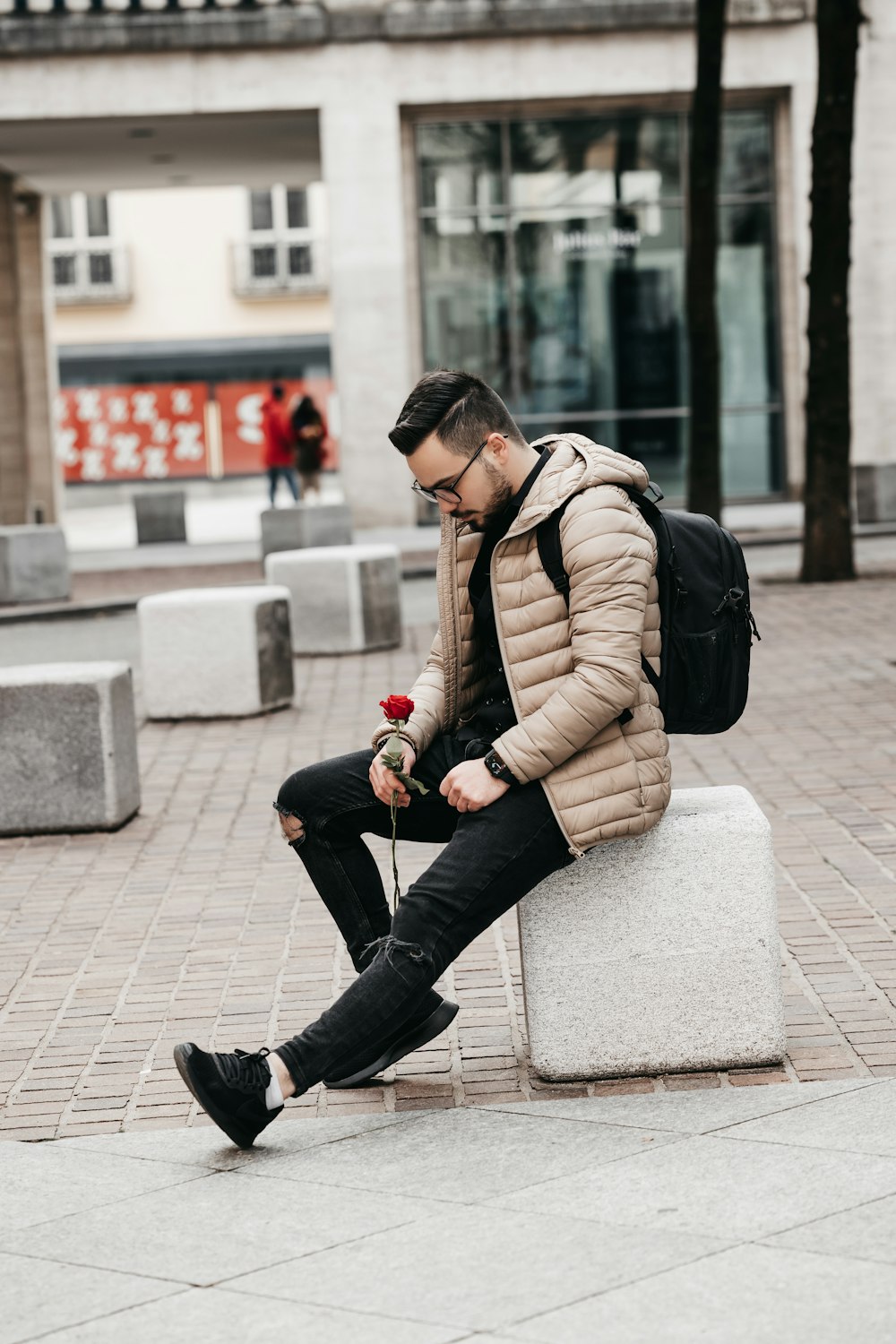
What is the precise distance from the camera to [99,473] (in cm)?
4719

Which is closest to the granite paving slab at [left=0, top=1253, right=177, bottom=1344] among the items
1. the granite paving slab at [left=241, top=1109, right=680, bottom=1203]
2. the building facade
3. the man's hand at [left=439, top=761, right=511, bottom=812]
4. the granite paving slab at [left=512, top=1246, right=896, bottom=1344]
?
the granite paving slab at [left=241, top=1109, right=680, bottom=1203]

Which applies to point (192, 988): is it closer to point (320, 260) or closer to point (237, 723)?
point (237, 723)

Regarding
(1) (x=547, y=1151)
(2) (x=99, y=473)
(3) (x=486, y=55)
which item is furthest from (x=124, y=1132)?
(2) (x=99, y=473)

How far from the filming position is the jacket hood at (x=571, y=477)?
442 centimetres

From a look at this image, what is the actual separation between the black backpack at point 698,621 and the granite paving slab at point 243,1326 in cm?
170

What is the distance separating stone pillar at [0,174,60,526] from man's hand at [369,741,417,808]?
84.3ft

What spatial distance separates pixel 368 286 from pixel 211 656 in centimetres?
1535

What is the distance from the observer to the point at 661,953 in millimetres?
4621

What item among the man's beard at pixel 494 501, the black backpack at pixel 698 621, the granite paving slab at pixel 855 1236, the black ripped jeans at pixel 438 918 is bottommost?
the granite paving slab at pixel 855 1236

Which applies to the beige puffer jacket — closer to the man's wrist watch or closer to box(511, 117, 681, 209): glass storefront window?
the man's wrist watch

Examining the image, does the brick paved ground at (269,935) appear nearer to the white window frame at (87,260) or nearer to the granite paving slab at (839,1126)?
the granite paving slab at (839,1126)

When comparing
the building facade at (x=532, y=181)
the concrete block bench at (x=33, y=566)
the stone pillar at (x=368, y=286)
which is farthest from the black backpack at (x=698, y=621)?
the building facade at (x=532, y=181)

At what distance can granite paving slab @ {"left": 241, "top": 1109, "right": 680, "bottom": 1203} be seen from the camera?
401 centimetres

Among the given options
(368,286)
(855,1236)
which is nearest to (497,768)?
(855,1236)
